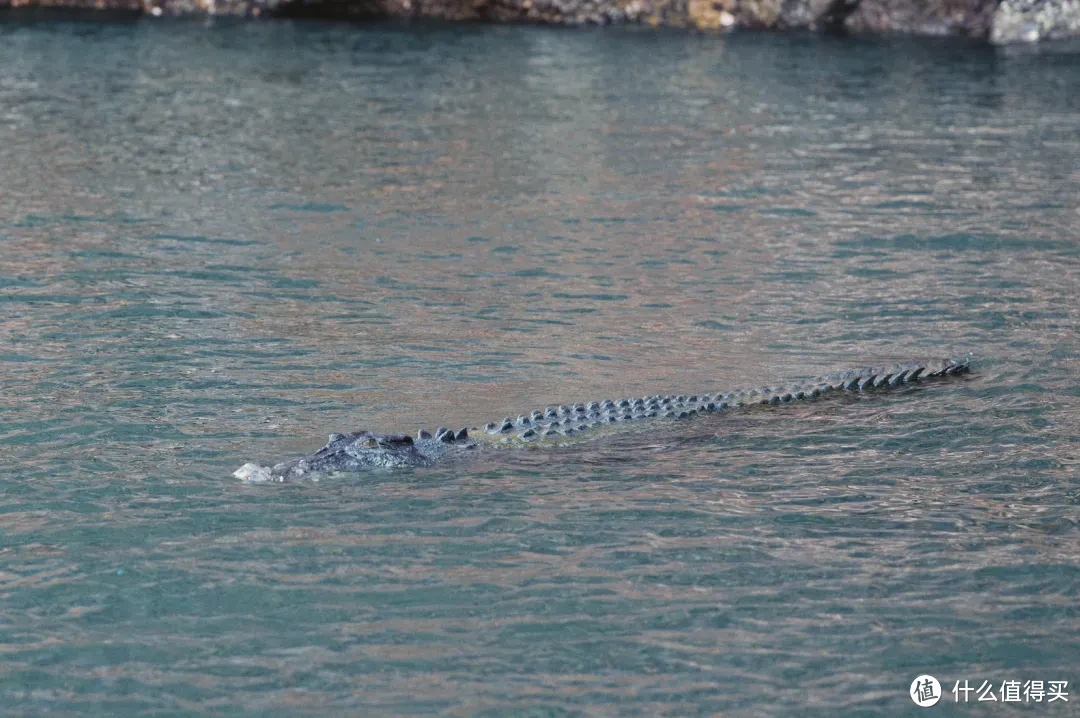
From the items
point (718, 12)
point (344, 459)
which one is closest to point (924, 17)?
point (718, 12)

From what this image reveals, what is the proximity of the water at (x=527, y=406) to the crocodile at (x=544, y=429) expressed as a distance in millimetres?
132

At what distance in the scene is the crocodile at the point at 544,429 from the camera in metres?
7.78

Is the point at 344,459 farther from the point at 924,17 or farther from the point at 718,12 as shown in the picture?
the point at 924,17

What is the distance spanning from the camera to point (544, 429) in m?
8.13

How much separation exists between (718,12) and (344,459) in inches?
957

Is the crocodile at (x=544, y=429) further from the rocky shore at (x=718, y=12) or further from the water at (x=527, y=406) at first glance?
the rocky shore at (x=718, y=12)

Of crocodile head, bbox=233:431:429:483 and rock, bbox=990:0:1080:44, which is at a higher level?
rock, bbox=990:0:1080:44

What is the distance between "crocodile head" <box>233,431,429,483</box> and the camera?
7.72 meters

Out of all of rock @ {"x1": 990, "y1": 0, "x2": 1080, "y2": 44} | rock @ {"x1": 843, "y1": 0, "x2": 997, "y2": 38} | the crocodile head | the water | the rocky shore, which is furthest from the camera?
rock @ {"x1": 843, "y1": 0, "x2": 997, "y2": 38}

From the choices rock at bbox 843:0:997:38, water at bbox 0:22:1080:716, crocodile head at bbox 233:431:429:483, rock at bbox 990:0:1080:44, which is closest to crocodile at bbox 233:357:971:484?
crocodile head at bbox 233:431:429:483

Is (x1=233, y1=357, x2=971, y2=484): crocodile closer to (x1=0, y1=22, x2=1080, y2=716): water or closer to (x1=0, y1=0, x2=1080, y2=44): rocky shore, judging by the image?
(x1=0, y1=22, x2=1080, y2=716): water

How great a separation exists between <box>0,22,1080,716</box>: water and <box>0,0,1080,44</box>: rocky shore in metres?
9.62

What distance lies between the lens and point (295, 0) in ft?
102

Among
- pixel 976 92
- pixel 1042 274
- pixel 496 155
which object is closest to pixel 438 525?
pixel 1042 274
